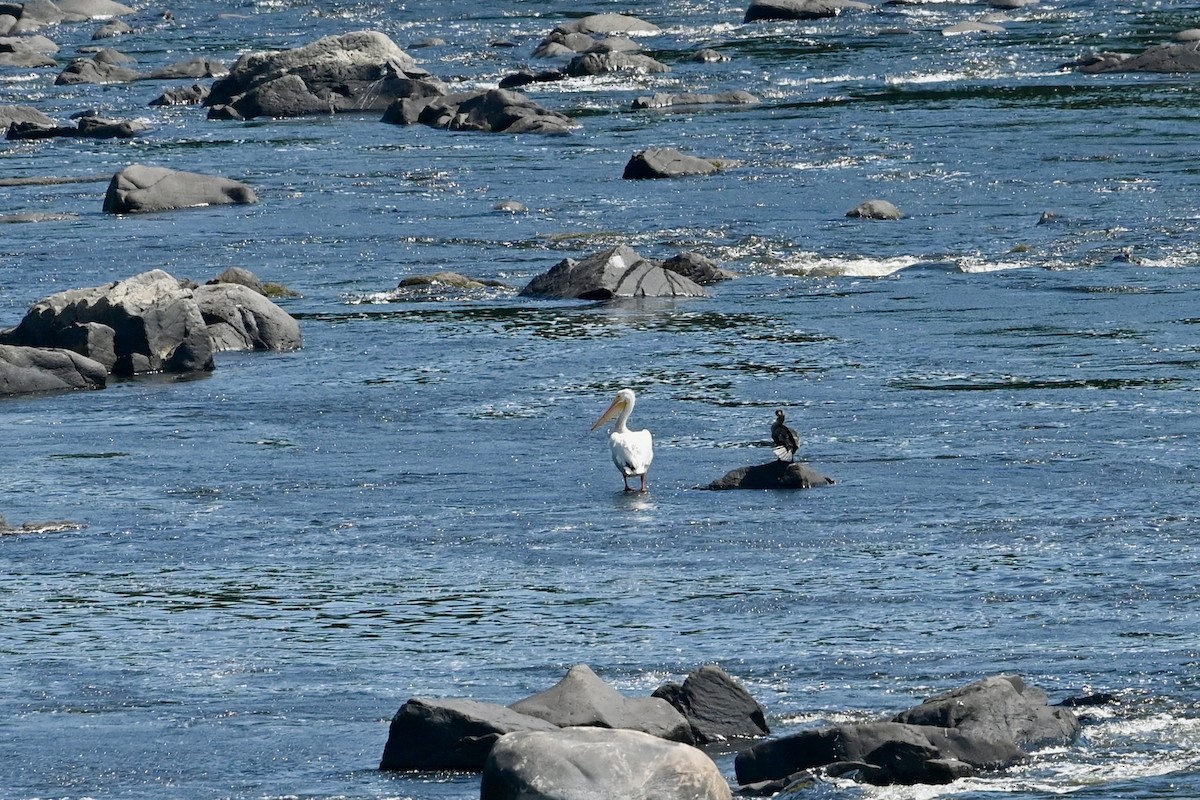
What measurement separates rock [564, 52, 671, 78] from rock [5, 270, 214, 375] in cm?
2930

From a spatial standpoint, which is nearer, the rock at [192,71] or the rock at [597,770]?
the rock at [597,770]

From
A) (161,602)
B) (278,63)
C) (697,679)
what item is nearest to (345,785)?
(697,679)

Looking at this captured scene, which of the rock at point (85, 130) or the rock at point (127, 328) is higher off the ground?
the rock at point (127, 328)

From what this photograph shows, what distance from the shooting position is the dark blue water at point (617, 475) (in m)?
10.7

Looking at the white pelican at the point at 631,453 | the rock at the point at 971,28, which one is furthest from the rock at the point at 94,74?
the white pelican at the point at 631,453

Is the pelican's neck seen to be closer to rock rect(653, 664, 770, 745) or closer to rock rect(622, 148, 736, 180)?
rock rect(653, 664, 770, 745)

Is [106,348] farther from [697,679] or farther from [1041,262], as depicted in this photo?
[697,679]

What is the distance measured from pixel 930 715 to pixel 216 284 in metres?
13.6

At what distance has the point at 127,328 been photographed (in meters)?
20.4

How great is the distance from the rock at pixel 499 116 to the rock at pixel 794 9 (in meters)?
17.5

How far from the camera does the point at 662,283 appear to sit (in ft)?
77.0

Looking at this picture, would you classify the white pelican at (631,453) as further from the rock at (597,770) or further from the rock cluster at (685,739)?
the rock at (597,770)

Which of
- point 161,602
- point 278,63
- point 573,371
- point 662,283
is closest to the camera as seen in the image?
point 161,602

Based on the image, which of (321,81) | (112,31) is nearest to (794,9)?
(321,81)
